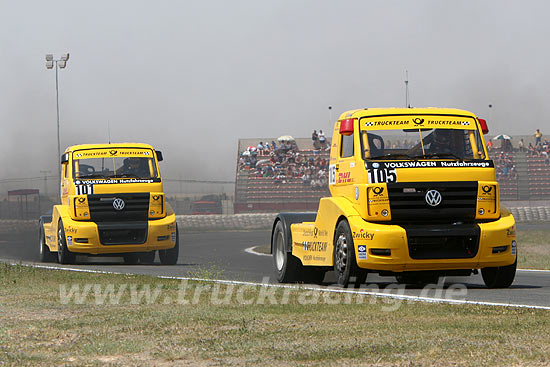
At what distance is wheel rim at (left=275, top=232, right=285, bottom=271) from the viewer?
49.1 ft

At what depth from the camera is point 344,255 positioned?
12648 millimetres

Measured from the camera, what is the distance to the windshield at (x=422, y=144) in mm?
12648

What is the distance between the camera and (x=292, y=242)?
47.8ft

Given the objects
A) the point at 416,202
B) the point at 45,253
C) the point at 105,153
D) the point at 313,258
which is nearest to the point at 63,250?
the point at 105,153

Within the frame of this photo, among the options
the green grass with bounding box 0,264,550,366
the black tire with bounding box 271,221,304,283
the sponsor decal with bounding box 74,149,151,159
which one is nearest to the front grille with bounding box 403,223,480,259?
the green grass with bounding box 0,264,550,366

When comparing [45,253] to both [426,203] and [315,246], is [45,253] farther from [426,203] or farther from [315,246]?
[426,203]

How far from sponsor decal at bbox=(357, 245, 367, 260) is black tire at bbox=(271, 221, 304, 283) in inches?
99.5

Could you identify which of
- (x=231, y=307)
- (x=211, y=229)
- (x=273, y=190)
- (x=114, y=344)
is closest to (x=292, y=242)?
(x=231, y=307)

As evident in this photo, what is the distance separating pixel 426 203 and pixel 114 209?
9869mm

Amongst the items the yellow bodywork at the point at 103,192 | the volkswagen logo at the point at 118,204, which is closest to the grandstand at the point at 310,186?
the yellow bodywork at the point at 103,192

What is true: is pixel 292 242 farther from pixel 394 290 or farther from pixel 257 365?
pixel 257 365

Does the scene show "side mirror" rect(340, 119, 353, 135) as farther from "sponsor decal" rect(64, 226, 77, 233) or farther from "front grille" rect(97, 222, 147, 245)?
"sponsor decal" rect(64, 226, 77, 233)

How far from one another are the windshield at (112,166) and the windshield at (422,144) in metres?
8.97

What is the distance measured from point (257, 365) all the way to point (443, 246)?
617cm
